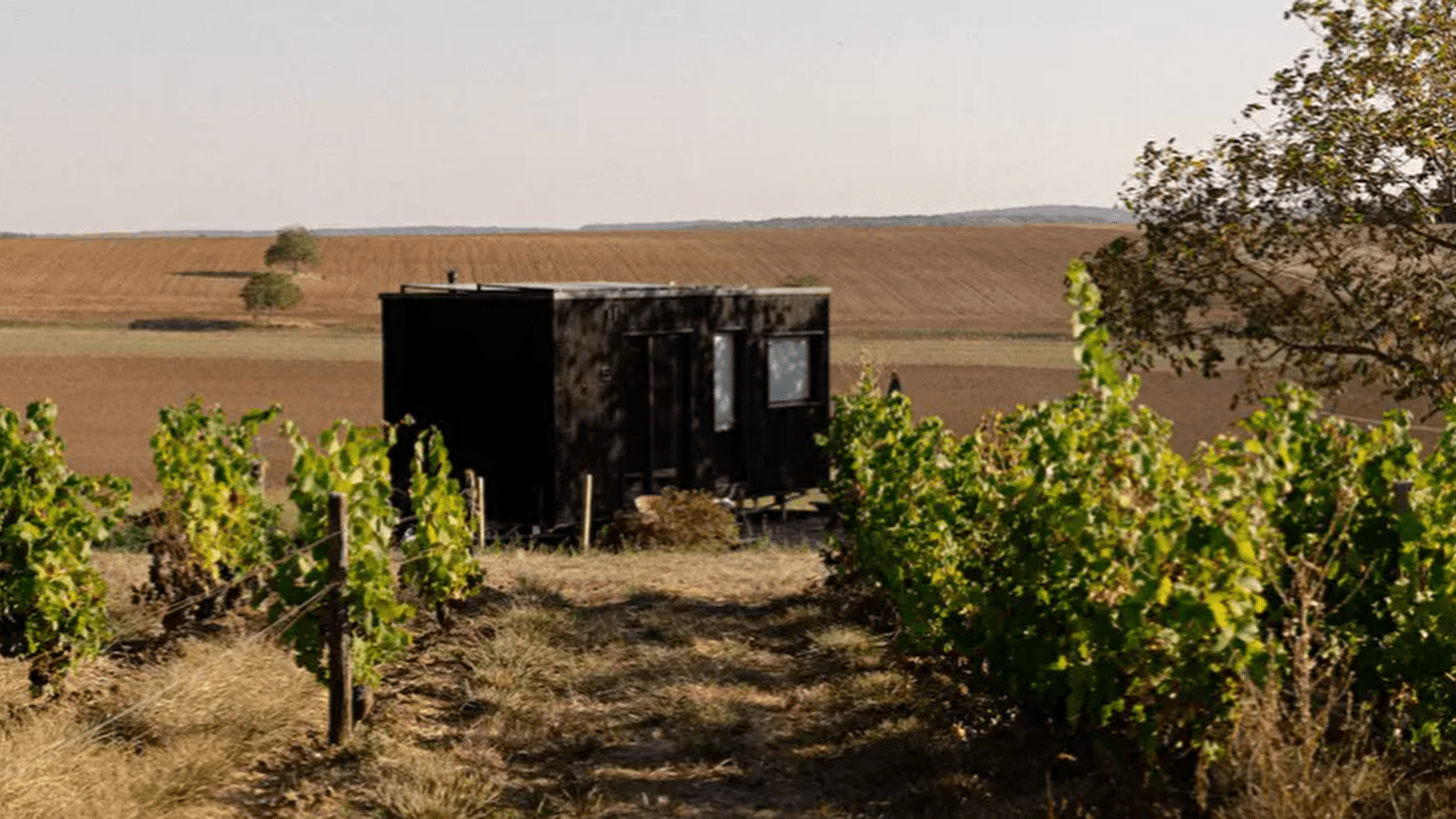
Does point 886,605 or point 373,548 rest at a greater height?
point 373,548

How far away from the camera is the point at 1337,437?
7.34 metres

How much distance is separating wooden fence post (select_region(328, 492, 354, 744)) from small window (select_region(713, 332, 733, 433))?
32.5ft

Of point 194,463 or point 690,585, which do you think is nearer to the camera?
point 194,463

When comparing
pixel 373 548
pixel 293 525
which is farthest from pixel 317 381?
pixel 373 548

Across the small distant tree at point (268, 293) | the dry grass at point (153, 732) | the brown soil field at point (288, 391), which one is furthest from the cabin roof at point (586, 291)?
the small distant tree at point (268, 293)

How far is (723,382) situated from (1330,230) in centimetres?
693

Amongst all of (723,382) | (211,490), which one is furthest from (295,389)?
(211,490)

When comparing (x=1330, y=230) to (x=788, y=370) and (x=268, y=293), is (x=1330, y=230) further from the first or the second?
(x=268, y=293)

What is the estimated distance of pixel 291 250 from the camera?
7769 centimetres

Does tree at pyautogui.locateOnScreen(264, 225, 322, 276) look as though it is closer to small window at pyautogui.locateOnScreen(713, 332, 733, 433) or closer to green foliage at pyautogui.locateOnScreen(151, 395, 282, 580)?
small window at pyautogui.locateOnScreen(713, 332, 733, 433)

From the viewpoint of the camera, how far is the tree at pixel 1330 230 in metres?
12.3

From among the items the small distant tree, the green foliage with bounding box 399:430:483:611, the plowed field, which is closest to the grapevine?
the green foliage with bounding box 399:430:483:611

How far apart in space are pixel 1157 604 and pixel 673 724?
10.3 ft

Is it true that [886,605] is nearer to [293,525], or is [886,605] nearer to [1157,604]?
[1157,604]
